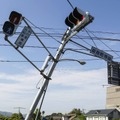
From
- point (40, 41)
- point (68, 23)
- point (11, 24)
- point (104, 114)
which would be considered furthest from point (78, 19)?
point (104, 114)

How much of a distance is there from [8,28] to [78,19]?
291 cm

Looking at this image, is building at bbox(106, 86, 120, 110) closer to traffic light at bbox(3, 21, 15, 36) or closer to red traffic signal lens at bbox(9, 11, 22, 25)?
red traffic signal lens at bbox(9, 11, 22, 25)

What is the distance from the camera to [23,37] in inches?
470

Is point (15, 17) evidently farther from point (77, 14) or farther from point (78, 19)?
point (78, 19)

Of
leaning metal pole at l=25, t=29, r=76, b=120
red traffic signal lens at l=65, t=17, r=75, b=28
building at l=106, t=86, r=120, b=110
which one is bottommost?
leaning metal pole at l=25, t=29, r=76, b=120

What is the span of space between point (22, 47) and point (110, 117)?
7642 centimetres

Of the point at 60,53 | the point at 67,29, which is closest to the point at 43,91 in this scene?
the point at 60,53

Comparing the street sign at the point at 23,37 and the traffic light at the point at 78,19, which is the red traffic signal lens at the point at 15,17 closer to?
the street sign at the point at 23,37

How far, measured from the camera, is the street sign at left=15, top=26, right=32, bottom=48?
11797 millimetres

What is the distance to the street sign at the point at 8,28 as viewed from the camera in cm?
1130

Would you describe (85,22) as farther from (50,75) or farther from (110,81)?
(110,81)

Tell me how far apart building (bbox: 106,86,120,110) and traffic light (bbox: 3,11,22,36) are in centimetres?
11877

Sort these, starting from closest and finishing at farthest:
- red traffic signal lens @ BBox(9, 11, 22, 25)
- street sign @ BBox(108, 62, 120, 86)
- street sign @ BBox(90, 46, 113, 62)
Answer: red traffic signal lens @ BBox(9, 11, 22, 25) < street sign @ BBox(90, 46, 113, 62) < street sign @ BBox(108, 62, 120, 86)

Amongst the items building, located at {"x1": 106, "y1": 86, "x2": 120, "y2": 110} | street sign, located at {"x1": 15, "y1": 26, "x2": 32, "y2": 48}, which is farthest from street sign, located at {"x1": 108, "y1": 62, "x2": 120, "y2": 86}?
building, located at {"x1": 106, "y1": 86, "x2": 120, "y2": 110}
